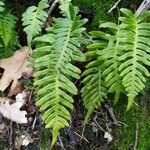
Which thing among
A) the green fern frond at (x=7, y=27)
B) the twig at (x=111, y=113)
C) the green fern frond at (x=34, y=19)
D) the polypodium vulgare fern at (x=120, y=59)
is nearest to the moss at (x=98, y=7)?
the polypodium vulgare fern at (x=120, y=59)

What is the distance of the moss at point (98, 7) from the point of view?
3.71m

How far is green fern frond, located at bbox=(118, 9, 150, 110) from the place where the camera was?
10.2 ft

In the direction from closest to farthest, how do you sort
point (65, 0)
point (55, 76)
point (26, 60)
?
point (55, 76) → point (65, 0) → point (26, 60)

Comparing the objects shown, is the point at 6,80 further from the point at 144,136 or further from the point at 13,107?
the point at 144,136

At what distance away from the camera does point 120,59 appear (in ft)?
10.5

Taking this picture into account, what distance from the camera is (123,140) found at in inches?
137

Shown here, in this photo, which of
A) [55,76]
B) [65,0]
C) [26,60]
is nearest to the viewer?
[55,76]

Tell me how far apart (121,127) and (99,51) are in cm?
69

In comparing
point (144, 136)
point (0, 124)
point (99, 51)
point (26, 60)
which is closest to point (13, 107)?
point (0, 124)

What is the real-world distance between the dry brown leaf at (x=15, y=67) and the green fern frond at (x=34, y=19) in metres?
0.28

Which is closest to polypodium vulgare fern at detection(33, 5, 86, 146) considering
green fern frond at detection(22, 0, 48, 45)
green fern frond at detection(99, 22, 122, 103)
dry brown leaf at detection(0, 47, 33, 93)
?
green fern frond at detection(22, 0, 48, 45)

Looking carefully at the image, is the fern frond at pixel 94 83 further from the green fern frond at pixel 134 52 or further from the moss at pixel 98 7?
the moss at pixel 98 7

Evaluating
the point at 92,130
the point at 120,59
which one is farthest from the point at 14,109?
the point at 120,59

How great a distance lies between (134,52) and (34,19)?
0.87 meters
